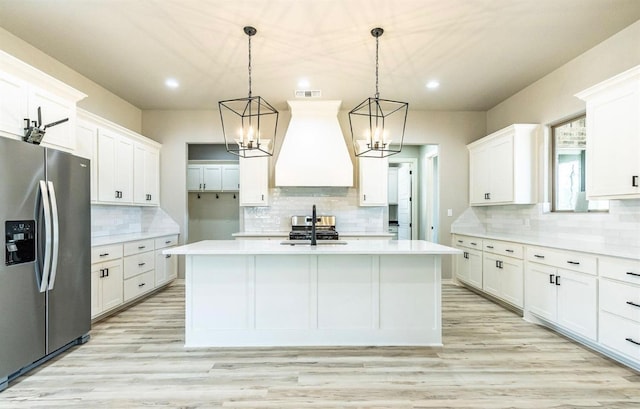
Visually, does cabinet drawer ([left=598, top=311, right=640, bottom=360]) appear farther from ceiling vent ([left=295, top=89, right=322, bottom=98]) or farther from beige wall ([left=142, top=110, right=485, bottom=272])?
ceiling vent ([left=295, top=89, right=322, bottom=98])

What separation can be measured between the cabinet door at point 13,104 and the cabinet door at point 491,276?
16.4 feet

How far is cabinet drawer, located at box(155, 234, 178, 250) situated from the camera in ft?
15.5

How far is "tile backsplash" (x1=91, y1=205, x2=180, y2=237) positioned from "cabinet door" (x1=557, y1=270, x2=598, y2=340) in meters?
5.08

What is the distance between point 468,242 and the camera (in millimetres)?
4898

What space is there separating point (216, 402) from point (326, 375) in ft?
2.54

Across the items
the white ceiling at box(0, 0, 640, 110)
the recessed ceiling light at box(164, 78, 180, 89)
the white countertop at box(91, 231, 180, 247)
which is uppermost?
the white ceiling at box(0, 0, 640, 110)

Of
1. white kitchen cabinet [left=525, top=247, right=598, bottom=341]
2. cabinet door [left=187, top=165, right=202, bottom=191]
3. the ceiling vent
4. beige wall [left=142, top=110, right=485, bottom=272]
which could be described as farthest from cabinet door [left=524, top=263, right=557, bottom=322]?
cabinet door [left=187, top=165, right=202, bottom=191]

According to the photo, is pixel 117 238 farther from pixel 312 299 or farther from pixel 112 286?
pixel 312 299

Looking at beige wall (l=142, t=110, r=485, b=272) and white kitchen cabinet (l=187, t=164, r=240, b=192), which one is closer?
beige wall (l=142, t=110, r=485, b=272)

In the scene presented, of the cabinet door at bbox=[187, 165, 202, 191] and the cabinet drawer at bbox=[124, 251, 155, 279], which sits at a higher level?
the cabinet door at bbox=[187, 165, 202, 191]

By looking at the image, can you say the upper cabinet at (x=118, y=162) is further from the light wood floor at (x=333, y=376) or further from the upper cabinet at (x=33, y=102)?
the light wood floor at (x=333, y=376)

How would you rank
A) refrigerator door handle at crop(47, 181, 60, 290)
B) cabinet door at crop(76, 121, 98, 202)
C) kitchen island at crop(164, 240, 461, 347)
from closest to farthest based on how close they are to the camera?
refrigerator door handle at crop(47, 181, 60, 290) < kitchen island at crop(164, 240, 461, 347) < cabinet door at crop(76, 121, 98, 202)

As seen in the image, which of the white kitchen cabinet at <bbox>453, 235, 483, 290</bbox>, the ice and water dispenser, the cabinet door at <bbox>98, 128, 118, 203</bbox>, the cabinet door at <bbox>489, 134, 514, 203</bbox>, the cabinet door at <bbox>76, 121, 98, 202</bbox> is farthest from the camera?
the white kitchen cabinet at <bbox>453, 235, 483, 290</bbox>

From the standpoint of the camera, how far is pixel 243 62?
11.9 feet
